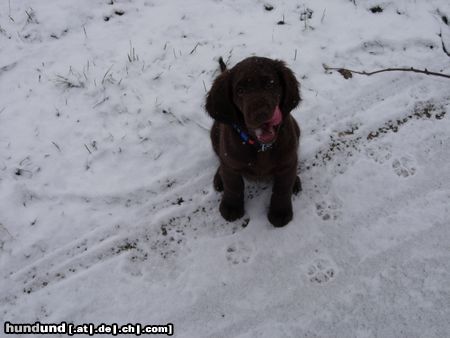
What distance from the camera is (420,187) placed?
299 centimetres

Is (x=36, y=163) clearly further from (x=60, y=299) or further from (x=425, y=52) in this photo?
(x=425, y=52)

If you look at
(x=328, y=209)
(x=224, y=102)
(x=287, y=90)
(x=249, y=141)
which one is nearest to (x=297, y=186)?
(x=328, y=209)

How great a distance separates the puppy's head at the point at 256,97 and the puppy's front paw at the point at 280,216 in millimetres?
728

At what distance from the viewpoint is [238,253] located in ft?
9.32

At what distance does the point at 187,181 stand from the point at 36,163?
4.16 feet

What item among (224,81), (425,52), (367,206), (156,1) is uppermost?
(224,81)

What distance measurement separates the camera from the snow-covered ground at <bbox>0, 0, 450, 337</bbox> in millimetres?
2658

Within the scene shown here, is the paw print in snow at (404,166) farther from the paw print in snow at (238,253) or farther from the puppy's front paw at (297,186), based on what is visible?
the paw print in snow at (238,253)

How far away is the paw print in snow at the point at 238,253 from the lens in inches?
111

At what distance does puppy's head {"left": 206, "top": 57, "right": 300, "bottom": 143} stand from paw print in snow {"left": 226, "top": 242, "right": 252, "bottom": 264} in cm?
91

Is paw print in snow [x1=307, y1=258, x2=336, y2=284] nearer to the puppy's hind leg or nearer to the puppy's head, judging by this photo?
the puppy's hind leg

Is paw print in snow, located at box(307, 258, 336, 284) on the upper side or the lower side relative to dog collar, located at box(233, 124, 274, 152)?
lower

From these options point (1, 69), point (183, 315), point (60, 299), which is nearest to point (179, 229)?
point (183, 315)

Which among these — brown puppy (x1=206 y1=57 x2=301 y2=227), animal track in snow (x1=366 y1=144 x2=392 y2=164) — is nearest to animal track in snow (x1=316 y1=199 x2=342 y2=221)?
brown puppy (x1=206 y1=57 x2=301 y2=227)
